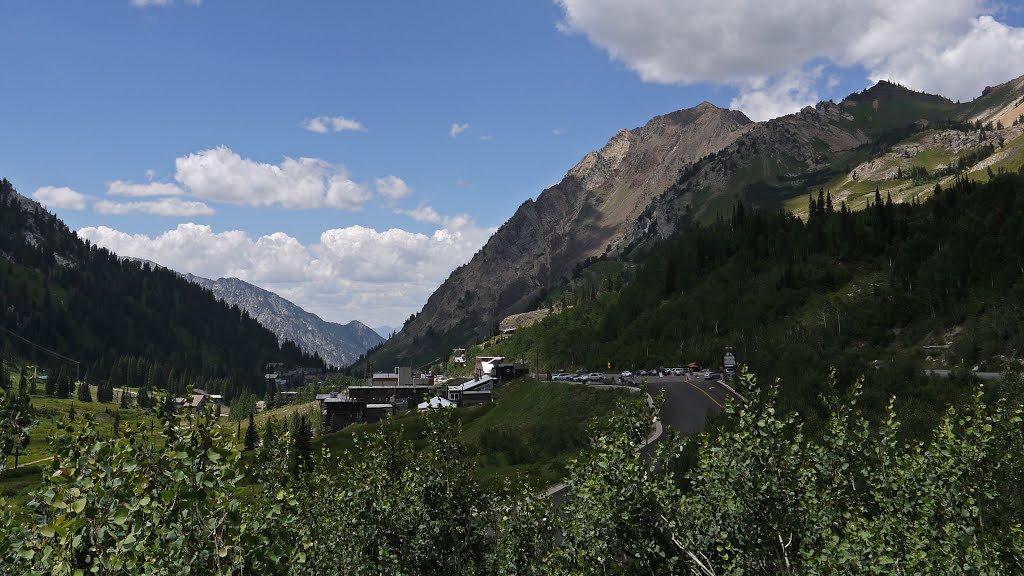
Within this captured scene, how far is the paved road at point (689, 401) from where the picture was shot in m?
85.7

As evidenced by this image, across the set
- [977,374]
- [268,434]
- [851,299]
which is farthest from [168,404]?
[851,299]

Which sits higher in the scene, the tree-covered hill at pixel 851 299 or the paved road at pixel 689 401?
the tree-covered hill at pixel 851 299

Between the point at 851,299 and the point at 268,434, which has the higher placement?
the point at 851,299

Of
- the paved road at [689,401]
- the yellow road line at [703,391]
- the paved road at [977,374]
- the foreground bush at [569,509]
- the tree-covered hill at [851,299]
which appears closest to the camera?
the foreground bush at [569,509]

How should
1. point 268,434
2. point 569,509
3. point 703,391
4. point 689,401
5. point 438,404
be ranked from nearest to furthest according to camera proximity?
point 569,509
point 268,434
point 438,404
point 689,401
point 703,391

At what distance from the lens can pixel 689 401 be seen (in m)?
98.8

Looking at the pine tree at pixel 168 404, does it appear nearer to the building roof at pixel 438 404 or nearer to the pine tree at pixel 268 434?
the building roof at pixel 438 404

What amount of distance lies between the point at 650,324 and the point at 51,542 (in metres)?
166

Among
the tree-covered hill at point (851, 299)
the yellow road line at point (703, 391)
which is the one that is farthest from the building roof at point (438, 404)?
the tree-covered hill at point (851, 299)

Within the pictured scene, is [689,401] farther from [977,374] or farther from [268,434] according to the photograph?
[268,434]

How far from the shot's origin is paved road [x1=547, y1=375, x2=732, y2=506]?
281ft

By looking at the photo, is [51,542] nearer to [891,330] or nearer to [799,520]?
[799,520]

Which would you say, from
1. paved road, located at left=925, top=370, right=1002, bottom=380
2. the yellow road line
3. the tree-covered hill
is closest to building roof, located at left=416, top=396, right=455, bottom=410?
the yellow road line

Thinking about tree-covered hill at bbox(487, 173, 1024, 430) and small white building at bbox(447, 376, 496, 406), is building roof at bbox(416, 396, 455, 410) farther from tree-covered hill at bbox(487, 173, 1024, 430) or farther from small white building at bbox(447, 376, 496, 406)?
tree-covered hill at bbox(487, 173, 1024, 430)
